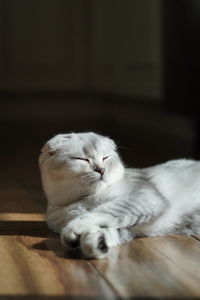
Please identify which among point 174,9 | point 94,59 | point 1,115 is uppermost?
point 174,9

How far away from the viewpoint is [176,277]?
46.7 inches

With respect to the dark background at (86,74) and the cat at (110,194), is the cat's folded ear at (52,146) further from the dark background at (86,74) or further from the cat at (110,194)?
the dark background at (86,74)

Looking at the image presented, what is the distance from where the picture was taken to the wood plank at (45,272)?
1110 mm

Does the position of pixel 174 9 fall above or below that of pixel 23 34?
above

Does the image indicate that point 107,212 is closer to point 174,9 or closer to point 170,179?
point 170,179

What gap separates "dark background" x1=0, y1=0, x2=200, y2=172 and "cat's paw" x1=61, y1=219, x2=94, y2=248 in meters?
1.86

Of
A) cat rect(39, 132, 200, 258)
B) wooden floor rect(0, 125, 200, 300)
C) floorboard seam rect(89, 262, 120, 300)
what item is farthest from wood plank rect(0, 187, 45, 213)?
floorboard seam rect(89, 262, 120, 300)

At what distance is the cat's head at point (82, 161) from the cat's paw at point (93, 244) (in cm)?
21

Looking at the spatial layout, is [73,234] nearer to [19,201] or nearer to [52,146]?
[52,146]

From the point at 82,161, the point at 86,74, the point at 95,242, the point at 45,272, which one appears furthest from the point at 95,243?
the point at 86,74

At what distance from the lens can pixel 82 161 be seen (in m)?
1.53

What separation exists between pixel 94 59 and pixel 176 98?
7.48ft

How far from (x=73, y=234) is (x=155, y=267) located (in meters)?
0.22

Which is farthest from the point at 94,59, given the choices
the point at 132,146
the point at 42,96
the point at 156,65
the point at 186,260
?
the point at 186,260
